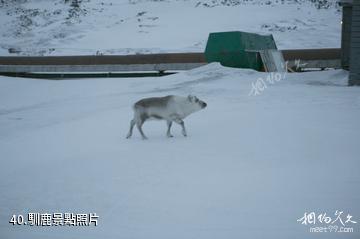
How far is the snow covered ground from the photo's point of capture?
16.9ft

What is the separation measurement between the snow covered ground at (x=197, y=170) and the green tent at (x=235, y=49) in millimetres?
6298

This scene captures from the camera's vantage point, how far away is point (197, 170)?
A: 6.83 meters

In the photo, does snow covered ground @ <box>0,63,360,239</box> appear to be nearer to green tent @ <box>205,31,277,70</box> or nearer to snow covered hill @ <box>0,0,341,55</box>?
green tent @ <box>205,31,277,70</box>

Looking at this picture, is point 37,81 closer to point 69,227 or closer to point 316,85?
point 316,85

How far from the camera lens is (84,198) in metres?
6.00

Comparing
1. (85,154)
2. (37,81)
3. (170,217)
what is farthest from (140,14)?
(170,217)

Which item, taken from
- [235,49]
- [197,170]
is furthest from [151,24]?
[197,170]

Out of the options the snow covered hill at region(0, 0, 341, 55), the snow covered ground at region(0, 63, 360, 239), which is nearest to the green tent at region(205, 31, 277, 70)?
the snow covered ground at region(0, 63, 360, 239)

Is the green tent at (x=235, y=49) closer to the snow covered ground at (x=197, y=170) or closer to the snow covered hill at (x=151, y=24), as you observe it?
the snow covered ground at (x=197, y=170)

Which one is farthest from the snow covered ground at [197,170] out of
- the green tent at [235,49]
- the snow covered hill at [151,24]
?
the snow covered hill at [151,24]

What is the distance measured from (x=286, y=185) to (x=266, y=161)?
3.87 ft

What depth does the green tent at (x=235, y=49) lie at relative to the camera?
19.9 m

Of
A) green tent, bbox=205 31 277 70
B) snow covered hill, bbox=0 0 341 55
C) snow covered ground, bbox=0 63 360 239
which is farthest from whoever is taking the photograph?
snow covered hill, bbox=0 0 341 55

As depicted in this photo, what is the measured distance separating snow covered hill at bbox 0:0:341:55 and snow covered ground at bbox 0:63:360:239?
74.2ft
